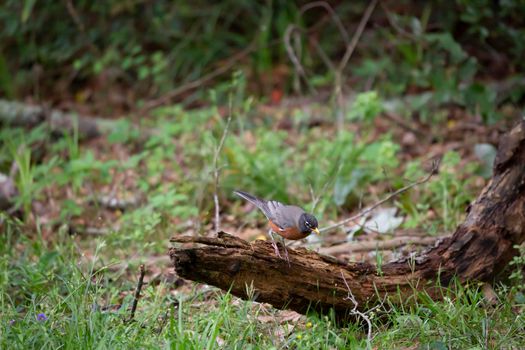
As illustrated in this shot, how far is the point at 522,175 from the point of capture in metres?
4.02

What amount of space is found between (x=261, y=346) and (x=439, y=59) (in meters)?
4.21

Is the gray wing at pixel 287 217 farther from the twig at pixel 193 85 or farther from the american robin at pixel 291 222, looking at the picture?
the twig at pixel 193 85

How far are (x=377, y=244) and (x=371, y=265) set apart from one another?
0.82 meters

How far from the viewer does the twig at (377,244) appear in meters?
4.65

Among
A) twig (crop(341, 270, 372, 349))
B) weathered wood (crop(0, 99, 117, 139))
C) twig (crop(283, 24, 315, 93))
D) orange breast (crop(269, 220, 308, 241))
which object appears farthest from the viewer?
weathered wood (crop(0, 99, 117, 139))

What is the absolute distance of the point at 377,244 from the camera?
4551mm

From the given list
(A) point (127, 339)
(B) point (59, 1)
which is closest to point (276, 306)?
(A) point (127, 339)

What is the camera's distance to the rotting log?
3.32 m

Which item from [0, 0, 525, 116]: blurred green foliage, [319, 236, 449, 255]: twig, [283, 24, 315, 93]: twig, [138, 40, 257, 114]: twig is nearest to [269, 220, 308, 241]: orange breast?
[319, 236, 449, 255]: twig

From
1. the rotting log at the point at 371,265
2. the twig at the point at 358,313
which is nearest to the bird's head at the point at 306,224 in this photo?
the rotting log at the point at 371,265

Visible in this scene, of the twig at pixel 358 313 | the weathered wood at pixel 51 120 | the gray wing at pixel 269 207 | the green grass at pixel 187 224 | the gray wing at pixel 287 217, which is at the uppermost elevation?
the gray wing at pixel 287 217

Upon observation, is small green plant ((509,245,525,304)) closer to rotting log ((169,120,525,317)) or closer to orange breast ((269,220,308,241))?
rotting log ((169,120,525,317))

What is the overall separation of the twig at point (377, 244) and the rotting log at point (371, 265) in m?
0.67

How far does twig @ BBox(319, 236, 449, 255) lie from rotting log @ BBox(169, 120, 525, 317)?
0.67 m
